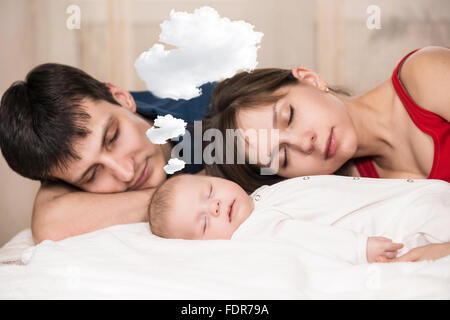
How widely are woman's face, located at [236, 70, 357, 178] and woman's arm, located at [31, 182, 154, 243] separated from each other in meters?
0.42

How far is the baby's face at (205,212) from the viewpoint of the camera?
109 centimetres

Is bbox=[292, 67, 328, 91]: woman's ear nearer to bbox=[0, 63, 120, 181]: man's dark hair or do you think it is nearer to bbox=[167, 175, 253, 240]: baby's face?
bbox=[167, 175, 253, 240]: baby's face

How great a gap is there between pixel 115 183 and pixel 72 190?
0.63 ft

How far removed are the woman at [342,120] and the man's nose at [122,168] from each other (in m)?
0.34

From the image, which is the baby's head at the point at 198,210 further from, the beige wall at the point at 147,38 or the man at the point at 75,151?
the beige wall at the point at 147,38

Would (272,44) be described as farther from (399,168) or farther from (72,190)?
(72,190)

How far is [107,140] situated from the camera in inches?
50.3

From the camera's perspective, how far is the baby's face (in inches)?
43.0

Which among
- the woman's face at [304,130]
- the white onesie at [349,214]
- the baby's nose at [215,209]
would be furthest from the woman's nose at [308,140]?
the baby's nose at [215,209]

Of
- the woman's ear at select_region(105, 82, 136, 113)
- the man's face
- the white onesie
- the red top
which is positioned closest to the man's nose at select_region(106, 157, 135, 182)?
the man's face

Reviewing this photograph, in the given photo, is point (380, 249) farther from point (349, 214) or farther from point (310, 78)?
point (310, 78)

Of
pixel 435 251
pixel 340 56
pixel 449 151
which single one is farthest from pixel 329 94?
pixel 340 56

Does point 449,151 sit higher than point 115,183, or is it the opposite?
point 449,151

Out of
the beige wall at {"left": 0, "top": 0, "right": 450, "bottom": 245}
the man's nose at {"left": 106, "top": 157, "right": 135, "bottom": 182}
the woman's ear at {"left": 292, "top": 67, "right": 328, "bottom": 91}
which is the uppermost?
the beige wall at {"left": 0, "top": 0, "right": 450, "bottom": 245}
